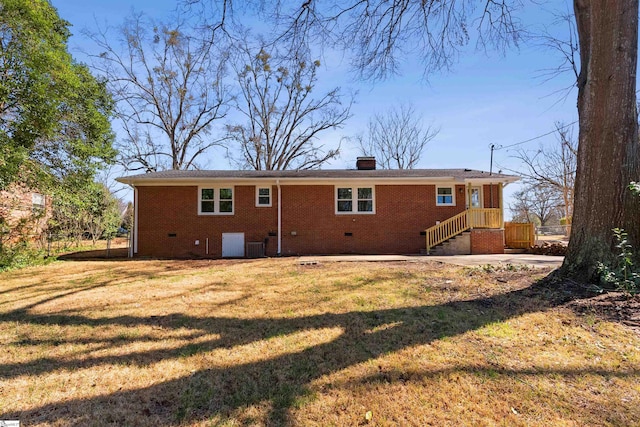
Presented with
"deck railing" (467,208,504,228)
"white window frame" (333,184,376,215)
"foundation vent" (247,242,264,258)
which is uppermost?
"white window frame" (333,184,376,215)

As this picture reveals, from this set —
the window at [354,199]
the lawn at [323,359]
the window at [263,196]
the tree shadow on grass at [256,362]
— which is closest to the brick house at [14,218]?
the lawn at [323,359]

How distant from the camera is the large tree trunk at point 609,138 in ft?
15.7

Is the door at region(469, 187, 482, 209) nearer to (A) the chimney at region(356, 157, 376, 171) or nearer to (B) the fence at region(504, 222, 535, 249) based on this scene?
(B) the fence at region(504, 222, 535, 249)

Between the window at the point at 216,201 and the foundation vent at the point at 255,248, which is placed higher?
the window at the point at 216,201

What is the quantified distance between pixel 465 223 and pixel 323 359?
11.6 meters

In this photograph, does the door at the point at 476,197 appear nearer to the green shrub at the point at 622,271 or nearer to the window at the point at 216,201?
the green shrub at the point at 622,271

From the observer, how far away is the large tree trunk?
480cm

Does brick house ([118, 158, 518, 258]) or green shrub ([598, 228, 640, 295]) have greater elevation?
brick house ([118, 158, 518, 258])

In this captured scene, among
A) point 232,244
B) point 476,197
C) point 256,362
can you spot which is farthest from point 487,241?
point 256,362

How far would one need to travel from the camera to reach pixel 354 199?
1429 cm

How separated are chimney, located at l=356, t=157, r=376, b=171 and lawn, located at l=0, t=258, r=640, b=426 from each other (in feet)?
39.3

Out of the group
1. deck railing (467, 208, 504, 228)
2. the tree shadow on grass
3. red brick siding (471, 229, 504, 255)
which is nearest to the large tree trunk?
the tree shadow on grass

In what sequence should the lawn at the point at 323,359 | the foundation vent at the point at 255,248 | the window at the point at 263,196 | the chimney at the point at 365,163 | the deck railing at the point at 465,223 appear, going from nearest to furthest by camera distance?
the lawn at the point at 323,359 < the deck railing at the point at 465,223 < the foundation vent at the point at 255,248 < the window at the point at 263,196 < the chimney at the point at 365,163

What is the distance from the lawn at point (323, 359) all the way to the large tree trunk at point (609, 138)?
3.24ft
